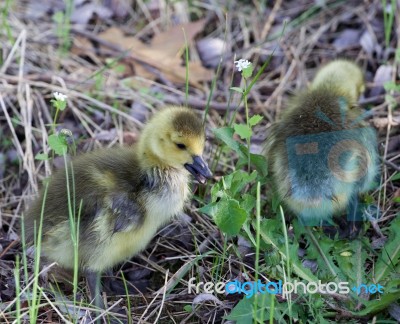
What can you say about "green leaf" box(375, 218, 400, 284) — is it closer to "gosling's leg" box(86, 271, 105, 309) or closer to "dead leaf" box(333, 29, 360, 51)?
"gosling's leg" box(86, 271, 105, 309)

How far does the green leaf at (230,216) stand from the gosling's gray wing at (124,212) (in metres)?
0.28

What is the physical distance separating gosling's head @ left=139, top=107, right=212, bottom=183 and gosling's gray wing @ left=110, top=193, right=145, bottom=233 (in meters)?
0.15

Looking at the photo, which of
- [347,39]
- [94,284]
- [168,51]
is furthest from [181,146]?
[347,39]

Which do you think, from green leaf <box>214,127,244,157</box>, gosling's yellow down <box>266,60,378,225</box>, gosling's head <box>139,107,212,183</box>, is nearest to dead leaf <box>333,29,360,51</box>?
gosling's yellow down <box>266,60,378,225</box>

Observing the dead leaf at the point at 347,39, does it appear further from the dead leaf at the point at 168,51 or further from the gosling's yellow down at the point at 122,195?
the gosling's yellow down at the point at 122,195

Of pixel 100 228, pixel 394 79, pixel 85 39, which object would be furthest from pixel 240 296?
pixel 85 39

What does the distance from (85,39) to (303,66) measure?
48.5 inches

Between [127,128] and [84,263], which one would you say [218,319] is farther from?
[127,128]

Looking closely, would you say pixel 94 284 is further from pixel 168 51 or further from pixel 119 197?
pixel 168 51

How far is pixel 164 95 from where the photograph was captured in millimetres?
3365

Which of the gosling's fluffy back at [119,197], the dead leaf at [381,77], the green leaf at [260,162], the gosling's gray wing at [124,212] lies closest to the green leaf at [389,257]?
the green leaf at [260,162]

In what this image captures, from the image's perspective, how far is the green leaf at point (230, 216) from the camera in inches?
85.9

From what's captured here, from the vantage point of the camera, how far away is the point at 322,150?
2.32 m

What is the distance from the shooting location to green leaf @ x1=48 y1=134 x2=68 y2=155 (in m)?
2.35
